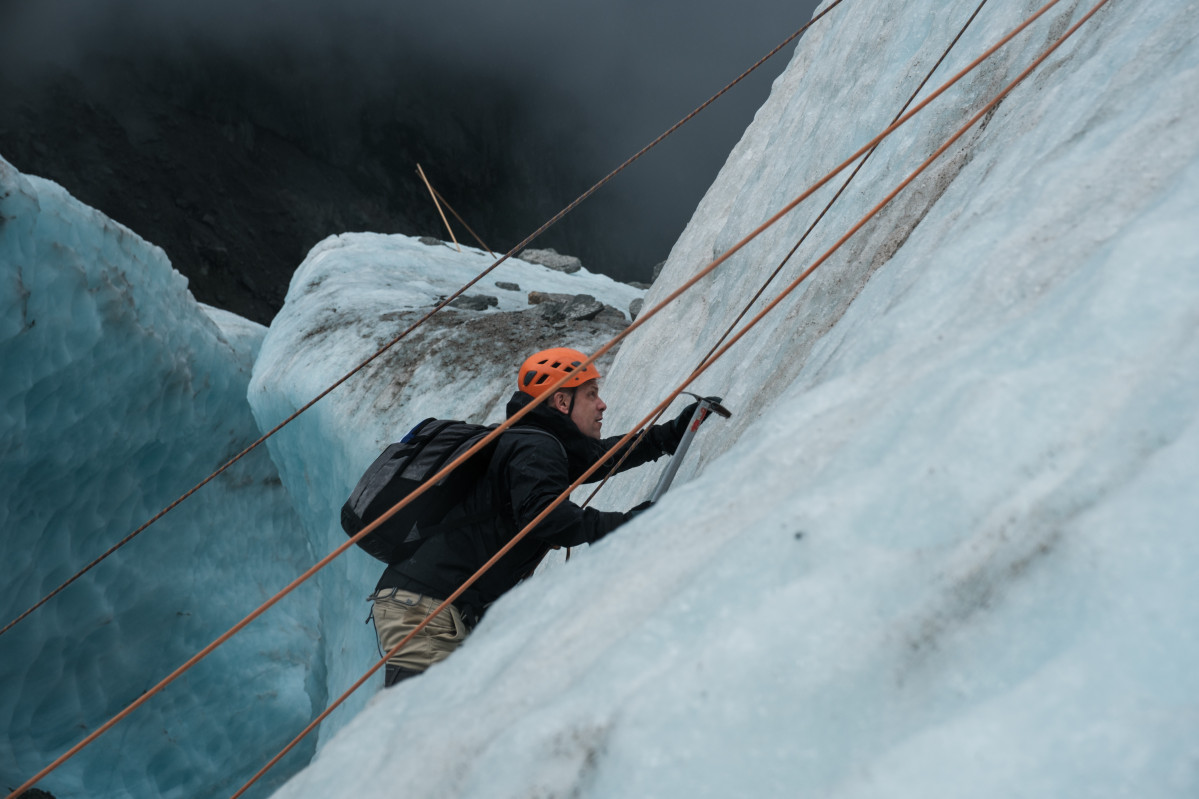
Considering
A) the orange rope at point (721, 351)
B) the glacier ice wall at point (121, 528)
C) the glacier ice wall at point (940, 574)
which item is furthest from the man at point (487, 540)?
the glacier ice wall at point (121, 528)

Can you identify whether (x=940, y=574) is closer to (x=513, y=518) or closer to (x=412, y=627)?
(x=513, y=518)

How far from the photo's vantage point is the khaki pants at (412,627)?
2.13m

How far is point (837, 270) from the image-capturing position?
2.31 meters

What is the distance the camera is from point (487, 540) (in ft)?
6.79

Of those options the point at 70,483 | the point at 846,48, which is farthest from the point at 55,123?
the point at 846,48

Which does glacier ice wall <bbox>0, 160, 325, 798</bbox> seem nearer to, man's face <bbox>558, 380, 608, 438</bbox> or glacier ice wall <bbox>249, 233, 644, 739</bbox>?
glacier ice wall <bbox>249, 233, 644, 739</bbox>

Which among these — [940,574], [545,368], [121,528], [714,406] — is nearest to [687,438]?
[714,406]

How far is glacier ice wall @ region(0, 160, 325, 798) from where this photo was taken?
6.71m

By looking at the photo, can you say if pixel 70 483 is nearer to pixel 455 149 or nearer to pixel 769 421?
pixel 769 421

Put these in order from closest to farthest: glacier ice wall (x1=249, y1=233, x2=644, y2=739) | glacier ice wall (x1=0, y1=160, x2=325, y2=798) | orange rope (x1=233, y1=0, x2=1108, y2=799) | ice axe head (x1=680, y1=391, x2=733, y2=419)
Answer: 1. orange rope (x1=233, y1=0, x2=1108, y2=799)
2. ice axe head (x1=680, y1=391, x2=733, y2=419)
3. glacier ice wall (x1=249, y1=233, x2=644, y2=739)
4. glacier ice wall (x1=0, y1=160, x2=325, y2=798)

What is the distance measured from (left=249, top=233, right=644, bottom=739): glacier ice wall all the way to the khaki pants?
2.90 metres

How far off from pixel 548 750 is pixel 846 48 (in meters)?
3.61

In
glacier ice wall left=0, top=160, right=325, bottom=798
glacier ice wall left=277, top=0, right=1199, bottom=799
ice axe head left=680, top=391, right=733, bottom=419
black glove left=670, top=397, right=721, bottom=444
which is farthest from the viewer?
glacier ice wall left=0, top=160, right=325, bottom=798

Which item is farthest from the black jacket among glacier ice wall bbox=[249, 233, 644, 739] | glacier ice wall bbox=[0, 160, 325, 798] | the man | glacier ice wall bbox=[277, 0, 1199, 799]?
glacier ice wall bbox=[0, 160, 325, 798]
